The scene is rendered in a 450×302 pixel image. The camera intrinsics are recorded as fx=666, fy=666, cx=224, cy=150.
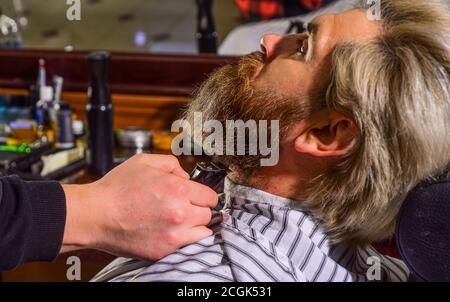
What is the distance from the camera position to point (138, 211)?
1.18m

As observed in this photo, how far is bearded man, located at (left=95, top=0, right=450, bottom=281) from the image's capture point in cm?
117

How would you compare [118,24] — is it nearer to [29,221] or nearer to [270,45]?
[270,45]

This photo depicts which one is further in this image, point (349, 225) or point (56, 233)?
→ point (349, 225)

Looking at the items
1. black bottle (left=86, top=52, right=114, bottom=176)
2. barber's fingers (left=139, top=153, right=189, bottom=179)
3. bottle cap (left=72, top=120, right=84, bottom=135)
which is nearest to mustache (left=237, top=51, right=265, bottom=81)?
barber's fingers (left=139, top=153, right=189, bottom=179)

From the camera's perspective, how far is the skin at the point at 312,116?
1296mm

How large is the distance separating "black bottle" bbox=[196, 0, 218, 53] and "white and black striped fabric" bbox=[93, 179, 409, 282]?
1.62m

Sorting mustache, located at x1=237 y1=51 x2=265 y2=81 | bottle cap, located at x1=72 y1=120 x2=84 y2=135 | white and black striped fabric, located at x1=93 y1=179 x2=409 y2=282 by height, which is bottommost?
white and black striped fabric, located at x1=93 y1=179 x2=409 y2=282

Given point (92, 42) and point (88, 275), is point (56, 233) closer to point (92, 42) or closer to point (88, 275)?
point (88, 275)

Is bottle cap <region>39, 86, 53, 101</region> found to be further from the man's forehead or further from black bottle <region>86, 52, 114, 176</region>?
the man's forehead

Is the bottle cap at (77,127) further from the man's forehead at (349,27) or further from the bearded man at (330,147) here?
the man's forehead at (349,27)
